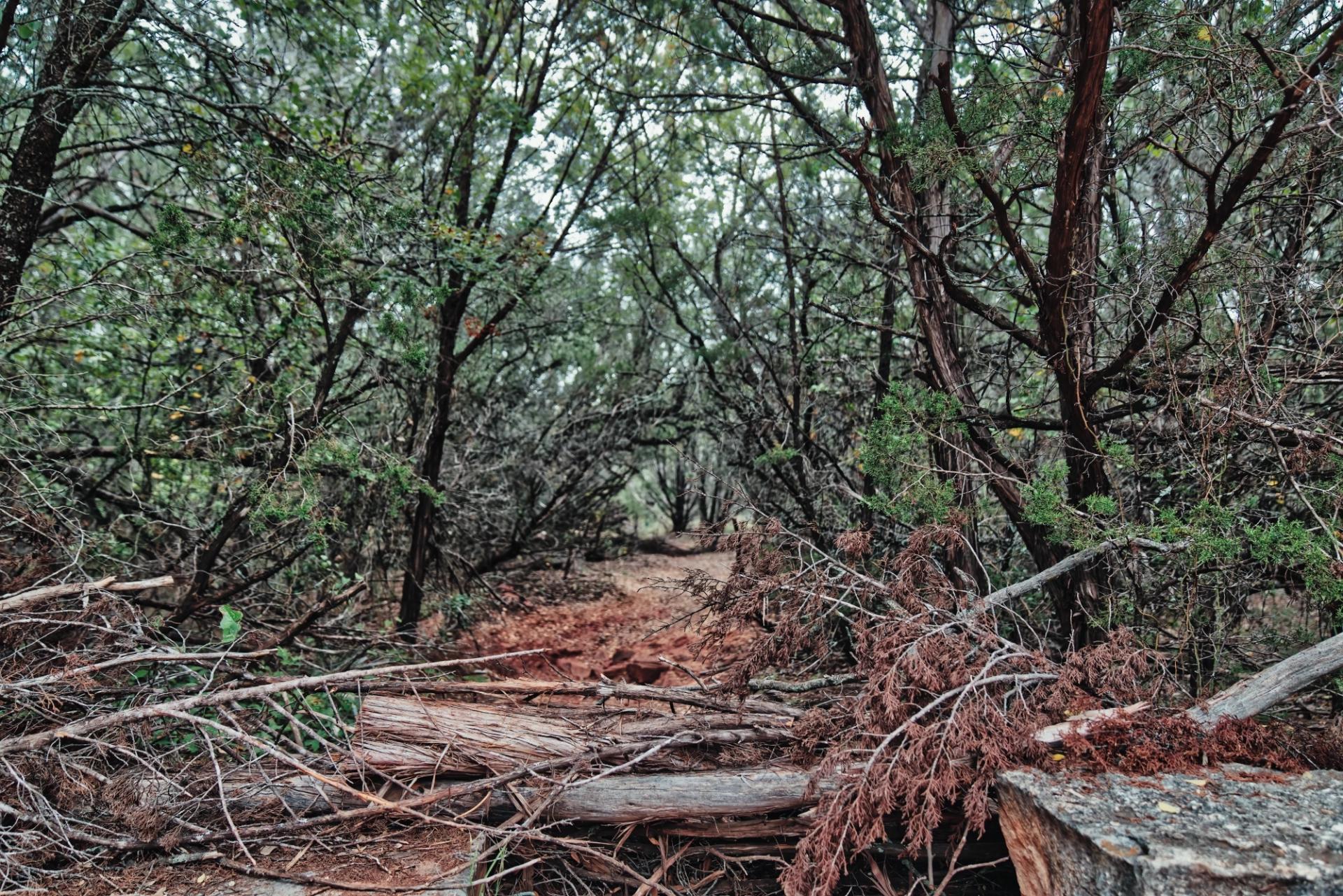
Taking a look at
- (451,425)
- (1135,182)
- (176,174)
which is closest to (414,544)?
(451,425)

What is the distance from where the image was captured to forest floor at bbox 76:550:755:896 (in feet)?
8.25

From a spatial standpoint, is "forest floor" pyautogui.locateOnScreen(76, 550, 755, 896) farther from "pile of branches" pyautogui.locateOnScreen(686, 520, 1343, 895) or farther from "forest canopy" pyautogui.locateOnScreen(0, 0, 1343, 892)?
"pile of branches" pyautogui.locateOnScreen(686, 520, 1343, 895)

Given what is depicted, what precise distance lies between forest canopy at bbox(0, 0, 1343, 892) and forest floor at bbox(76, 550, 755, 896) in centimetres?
60

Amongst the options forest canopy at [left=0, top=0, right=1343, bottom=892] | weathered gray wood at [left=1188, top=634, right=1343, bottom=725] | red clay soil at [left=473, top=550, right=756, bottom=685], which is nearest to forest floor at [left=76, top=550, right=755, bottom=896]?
red clay soil at [left=473, top=550, right=756, bottom=685]

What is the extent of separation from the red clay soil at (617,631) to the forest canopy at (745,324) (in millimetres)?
623

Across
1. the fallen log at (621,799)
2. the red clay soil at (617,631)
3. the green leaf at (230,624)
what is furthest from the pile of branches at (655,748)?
the red clay soil at (617,631)

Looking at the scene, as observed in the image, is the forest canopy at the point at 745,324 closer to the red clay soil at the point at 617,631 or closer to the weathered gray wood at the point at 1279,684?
the weathered gray wood at the point at 1279,684

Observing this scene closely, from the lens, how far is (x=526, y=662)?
18.5ft

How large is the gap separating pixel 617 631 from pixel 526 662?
1.04 meters

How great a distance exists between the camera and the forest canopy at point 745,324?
2840 mm

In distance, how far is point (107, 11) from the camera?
3781mm

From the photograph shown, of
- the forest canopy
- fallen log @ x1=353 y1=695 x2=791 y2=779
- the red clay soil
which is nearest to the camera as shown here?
the forest canopy

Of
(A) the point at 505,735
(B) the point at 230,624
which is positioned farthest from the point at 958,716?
(B) the point at 230,624

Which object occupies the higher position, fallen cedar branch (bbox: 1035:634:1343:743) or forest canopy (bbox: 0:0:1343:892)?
forest canopy (bbox: 0:0:1343:892)
